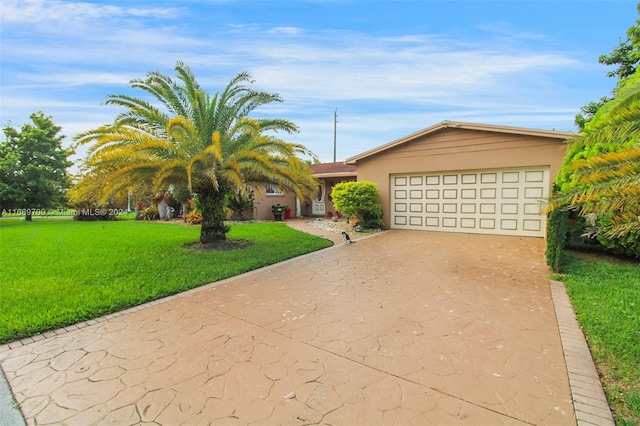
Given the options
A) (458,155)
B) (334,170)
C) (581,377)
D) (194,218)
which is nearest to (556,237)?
(581,377)

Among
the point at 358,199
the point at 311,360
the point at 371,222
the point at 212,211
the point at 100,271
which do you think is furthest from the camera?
the point at 371,222

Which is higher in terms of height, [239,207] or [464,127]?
[464,127]

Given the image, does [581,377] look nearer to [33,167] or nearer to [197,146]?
[197,146]

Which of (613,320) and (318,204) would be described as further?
(318,204)

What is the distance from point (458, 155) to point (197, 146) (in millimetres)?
9173

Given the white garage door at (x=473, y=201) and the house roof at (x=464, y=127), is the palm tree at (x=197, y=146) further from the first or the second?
the white garage door at (x=473, y=201)

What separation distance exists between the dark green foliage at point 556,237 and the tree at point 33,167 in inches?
1024

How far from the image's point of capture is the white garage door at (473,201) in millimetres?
10852

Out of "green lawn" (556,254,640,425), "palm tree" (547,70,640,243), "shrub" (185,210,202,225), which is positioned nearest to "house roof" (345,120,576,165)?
"green lawn" (556,254,640,425)

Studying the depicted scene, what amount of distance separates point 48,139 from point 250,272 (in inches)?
919

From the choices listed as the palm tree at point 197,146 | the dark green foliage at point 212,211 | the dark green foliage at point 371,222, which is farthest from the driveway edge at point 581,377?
the dark green foliage at point 371,222

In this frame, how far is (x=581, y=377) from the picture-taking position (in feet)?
9.51

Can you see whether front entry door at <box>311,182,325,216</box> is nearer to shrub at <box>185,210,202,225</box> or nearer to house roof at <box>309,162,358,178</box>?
house roof at <box>309,162,358,178</box>

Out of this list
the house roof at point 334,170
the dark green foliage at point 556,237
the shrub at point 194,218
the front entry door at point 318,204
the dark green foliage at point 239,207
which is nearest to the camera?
the dark green foliage at point 556,237
